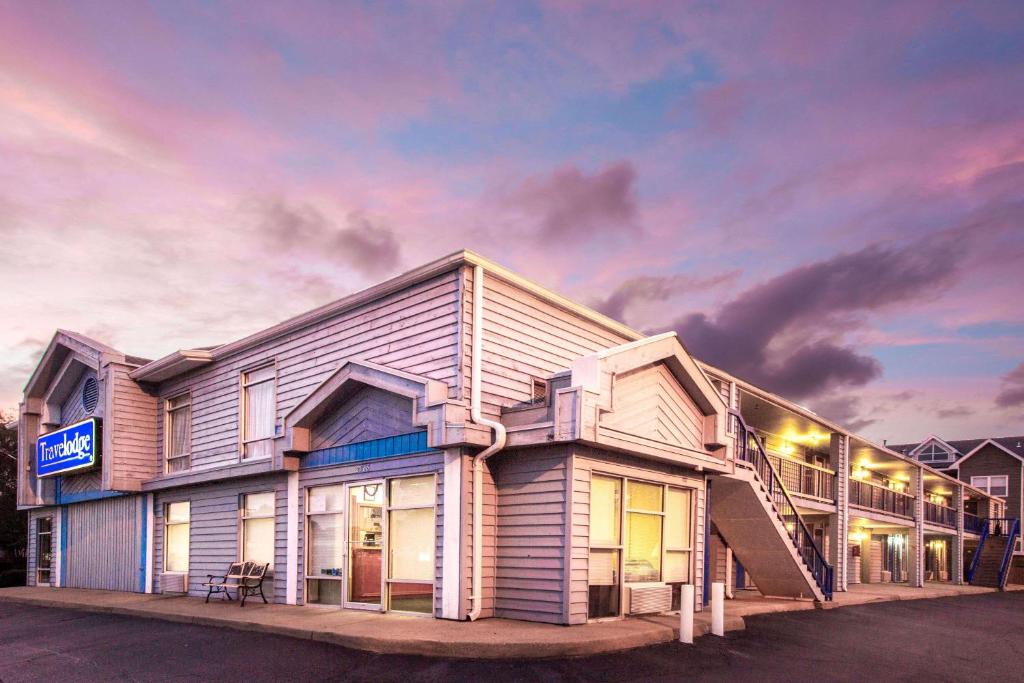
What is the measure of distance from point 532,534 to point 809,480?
1690 centimetres

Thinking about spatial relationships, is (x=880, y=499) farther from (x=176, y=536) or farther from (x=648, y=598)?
(x=176, y=536)

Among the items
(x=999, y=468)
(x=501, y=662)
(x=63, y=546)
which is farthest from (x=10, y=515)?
(x=999, y=468)

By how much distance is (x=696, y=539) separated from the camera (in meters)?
15.6

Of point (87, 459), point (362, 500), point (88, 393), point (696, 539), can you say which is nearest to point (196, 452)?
point (87, 459)

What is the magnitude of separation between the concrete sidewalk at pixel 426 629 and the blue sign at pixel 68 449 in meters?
5.12

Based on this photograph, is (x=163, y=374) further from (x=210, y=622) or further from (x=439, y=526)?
(x=439, y=526)

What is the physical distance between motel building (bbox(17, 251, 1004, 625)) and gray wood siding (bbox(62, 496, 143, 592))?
103 mm

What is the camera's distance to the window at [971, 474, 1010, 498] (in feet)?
160

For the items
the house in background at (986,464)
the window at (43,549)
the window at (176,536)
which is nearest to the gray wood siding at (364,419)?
the window at (176,536)

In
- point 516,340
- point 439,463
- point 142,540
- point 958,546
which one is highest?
point 516,340

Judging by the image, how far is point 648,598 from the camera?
13734 mm

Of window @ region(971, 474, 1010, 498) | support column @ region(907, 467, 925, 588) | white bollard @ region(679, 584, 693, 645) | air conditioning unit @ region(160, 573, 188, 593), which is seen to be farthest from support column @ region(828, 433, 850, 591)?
window @ region(971, 474, 1010, 498)

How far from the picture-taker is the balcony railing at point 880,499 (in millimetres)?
28219

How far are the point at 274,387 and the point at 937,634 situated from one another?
14017 millimetres
